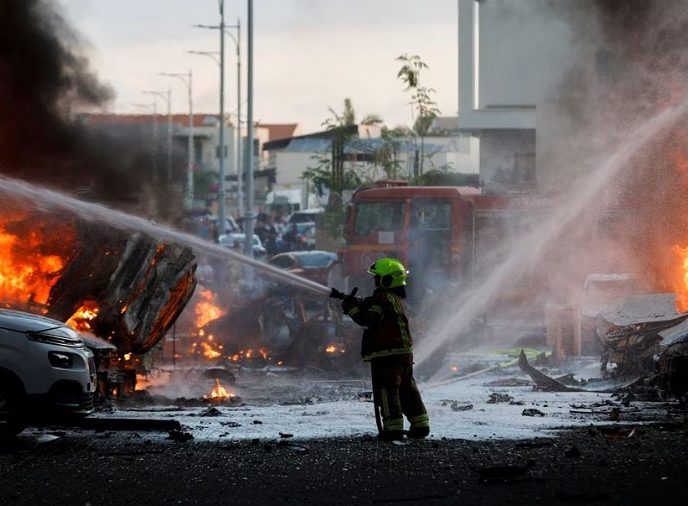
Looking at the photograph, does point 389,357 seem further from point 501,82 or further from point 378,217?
point 501,82

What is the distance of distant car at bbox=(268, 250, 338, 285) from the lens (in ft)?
89.7

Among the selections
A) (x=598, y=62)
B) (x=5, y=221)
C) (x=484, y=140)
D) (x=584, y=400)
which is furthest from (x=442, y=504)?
(x=484, y=140)

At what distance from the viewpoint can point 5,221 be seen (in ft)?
42.5

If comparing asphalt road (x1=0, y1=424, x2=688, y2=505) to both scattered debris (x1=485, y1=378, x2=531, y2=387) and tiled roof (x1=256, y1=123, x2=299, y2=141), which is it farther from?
tiled roof (x1=256, y1=123, x2=299, y2=141)

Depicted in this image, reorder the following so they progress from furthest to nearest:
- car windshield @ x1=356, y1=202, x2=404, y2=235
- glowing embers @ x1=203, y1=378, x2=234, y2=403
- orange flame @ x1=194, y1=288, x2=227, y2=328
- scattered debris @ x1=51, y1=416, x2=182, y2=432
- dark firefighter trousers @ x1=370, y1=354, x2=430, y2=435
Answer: car windshield @ x1=356, y1=202, x2=404, y2=235 → orange flame @ x1=194, y1=288, x2=227, y2=328 → glowing embers @ x1=203, y1=378, x2=234, y2=403 → scattered debris @ x1=51, y1=416, x2=182, y2=432 → dark firefighter trousers @ x1=370, y1=354, x2=430, y2=435

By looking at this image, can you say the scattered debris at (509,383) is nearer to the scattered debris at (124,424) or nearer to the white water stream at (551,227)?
the white water stream at (551,227)

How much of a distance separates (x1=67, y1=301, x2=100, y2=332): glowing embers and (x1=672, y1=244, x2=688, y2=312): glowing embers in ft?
24.8

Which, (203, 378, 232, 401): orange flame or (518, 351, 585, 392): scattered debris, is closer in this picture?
(203, 378, 232, 401): orange flame

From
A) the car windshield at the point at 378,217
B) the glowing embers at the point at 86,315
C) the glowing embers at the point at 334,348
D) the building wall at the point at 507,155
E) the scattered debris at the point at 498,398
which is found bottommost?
the scattered debris at the point at 498,398

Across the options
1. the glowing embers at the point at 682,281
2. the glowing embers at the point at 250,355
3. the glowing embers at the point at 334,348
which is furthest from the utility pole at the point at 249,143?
the glowing embers at the point at 682,281

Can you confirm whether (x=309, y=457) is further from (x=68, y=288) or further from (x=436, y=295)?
(x=436, y=295)

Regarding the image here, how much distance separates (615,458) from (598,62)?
15781mm

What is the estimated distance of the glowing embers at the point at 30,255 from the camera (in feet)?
41.9

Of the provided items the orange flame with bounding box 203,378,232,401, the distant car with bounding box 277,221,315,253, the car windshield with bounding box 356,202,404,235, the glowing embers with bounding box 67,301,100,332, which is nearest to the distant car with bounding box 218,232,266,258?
the distant car with bounding box 277,221,315,253
